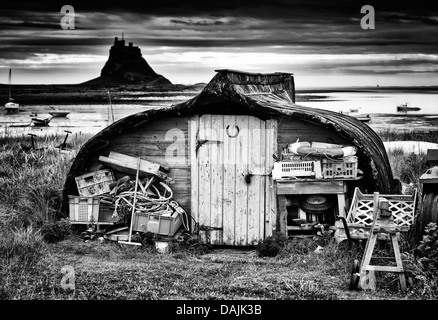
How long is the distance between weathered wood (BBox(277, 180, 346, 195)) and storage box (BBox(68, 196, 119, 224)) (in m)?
2.90

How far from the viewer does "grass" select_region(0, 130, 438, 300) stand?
919 cm

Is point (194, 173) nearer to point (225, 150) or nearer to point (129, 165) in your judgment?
point (225, 150)

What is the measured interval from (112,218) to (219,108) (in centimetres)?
262

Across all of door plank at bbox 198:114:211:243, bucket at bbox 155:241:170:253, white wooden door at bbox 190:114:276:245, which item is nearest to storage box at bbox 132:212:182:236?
bucket at bbox 155:241:170:253

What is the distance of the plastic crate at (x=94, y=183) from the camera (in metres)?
12.6

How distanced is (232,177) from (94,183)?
94.2 inches

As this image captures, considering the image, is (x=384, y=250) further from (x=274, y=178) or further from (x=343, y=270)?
(x=274, y=178)

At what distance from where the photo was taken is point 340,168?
1168 cm

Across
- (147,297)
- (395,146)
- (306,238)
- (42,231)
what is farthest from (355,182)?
(395,146)

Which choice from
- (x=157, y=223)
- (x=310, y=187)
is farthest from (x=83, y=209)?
(x=310, y=187)

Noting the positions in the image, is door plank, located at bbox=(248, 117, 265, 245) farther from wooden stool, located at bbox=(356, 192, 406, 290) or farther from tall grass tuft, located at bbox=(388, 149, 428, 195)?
tall grass tuft, located at bbox=(388, 149, 428, 195)

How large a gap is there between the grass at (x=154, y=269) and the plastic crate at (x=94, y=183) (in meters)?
0.63

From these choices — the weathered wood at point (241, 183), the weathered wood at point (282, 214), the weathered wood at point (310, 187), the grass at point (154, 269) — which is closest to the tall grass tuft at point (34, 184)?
the grass at point (154, 269)

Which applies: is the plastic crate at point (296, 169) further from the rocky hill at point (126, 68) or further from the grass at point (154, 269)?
the rocky hill at point (126, 68)
